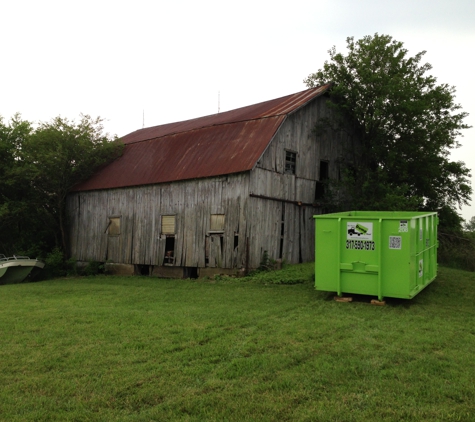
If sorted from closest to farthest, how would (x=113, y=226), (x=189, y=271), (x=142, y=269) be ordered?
(x=189, y=271)
(x=142, y=269)
(x=113, y=226)

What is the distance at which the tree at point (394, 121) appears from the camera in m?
19.2

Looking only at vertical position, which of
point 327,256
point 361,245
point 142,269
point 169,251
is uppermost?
point 361,245

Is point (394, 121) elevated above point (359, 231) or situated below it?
above

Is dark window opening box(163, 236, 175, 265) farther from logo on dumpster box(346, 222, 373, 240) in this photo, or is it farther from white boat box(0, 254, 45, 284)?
logo on dumpster box(346, 222, 373, 240)

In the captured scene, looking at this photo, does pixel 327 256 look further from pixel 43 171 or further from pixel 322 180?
pixel 43 171

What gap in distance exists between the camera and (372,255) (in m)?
10.3

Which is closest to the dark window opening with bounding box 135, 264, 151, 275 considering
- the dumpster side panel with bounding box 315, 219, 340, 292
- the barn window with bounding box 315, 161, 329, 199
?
the barn window with bounding box 315, 161, 329, 199

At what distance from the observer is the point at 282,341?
22.8 feet

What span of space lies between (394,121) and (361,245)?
1143cm

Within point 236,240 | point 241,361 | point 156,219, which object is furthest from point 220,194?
point 241,361

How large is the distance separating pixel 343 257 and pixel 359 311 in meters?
1.63

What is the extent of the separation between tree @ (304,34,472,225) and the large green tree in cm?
1328

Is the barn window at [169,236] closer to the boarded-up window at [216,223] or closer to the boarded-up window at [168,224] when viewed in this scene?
the boarded-up window at [168,224]

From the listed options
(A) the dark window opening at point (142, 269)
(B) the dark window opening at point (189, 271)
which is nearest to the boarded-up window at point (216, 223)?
(B) the dark window opening at point (189, 271)
